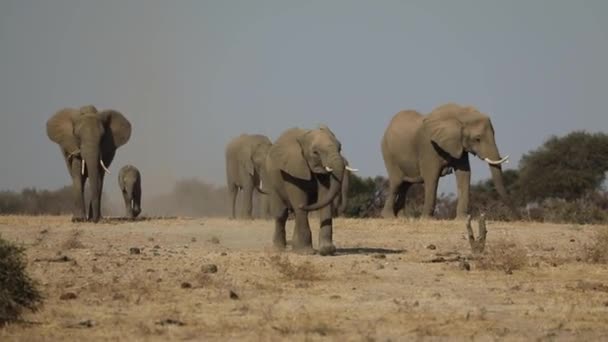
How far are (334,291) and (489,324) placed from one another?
320 cm

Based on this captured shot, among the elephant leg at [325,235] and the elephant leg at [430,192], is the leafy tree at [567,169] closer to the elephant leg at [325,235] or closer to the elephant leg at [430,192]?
the elephant leg at [430,192]

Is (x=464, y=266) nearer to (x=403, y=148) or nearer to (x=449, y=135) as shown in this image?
(x=449, y=135)

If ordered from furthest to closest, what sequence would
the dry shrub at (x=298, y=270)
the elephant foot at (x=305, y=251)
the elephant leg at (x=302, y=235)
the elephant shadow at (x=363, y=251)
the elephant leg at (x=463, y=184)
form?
the elephant leg at (x=463, y=184) → the elephant shadow at (x=363, y=251) → the elephant foot at (x=305, y=251) → the elephant leg at (x=302, y=235) → the dry shrub at (x=298, y=270)

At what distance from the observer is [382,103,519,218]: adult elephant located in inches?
1336

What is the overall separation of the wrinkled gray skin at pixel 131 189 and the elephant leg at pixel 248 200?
3945 millimetres

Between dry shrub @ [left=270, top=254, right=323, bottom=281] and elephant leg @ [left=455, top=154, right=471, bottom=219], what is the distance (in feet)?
45.6

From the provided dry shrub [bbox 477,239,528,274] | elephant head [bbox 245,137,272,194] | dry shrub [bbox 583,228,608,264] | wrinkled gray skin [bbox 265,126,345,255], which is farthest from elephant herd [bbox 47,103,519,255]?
dry shrub [bbox 477,239,528,274]

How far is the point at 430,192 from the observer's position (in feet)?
112

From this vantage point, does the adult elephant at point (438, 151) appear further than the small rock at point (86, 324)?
Yes

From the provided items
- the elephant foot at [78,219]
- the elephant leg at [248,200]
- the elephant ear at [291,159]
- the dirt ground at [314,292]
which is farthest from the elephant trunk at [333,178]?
the elephant leg at [248,200]

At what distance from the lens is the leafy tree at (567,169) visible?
173 feet

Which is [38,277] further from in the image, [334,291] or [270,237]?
[270,237]

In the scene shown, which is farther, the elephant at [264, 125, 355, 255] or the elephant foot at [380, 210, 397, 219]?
the elephant foot at [380, 210, 397, 219]

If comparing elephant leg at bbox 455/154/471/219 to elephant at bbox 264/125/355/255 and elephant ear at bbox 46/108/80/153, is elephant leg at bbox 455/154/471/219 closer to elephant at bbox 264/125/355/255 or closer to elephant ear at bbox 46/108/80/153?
elephant ear at bbox 46/108/80/153
